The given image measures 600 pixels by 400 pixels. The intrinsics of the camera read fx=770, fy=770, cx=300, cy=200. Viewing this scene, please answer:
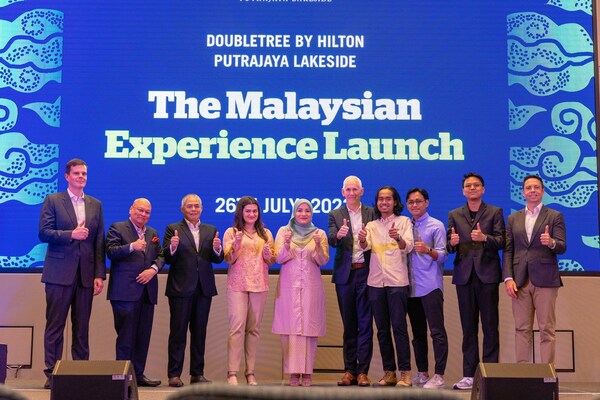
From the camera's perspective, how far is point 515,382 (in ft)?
11.7

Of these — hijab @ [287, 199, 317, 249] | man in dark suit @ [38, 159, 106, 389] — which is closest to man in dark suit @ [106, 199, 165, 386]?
man in dark suit @ [38, 159, 106, 389]

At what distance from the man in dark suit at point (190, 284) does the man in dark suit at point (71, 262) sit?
1.59 ft

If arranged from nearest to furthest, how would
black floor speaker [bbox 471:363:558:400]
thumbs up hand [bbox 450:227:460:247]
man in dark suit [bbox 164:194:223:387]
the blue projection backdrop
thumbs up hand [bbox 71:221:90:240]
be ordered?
black floor speaker [bbox 471:363:558:400]
thumbs up hand [bbox 71:221:90:240]
thumbs up hand [bbox 450:227:460:247]
man in dark suit [bbox 164:194:223:387]
the blue projection backdrop

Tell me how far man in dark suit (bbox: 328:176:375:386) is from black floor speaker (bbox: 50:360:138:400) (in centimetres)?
191

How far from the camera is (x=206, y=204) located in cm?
603

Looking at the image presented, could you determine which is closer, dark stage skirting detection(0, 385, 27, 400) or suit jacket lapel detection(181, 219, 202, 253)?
dark stage skirting detection(0, 385, 27, 400)

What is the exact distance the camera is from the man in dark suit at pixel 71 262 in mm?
4926

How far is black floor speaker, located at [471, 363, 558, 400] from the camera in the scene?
3.55 m

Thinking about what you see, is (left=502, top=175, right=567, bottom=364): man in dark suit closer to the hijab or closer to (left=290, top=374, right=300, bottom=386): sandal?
the hijab

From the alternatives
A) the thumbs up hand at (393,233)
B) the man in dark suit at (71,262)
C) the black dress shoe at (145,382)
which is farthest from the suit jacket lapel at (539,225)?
the man in dark suit at (71,262)

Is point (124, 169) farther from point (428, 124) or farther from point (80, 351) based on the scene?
point (428, 124)

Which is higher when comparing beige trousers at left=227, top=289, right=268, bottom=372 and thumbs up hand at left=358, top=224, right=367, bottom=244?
thumbs up hand at left=358, top=224, right=367, bottom=244

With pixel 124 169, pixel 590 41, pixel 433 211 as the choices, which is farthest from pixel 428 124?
pixel 124 169

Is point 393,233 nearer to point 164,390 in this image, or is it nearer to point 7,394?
point 164,390
